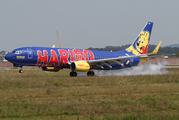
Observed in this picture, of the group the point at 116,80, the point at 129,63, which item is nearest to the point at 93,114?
the point at 116,80

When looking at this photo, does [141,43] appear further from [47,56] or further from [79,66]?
[47,56]

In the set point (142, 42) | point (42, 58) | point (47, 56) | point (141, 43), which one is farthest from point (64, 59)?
point (142, 42)

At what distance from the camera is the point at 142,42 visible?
1695 inches

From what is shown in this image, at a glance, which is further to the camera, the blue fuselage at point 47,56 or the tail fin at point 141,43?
the tail fin at point 141,43

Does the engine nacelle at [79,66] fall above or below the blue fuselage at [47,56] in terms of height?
Answer: below

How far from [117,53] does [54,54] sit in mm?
12769

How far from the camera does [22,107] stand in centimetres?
1274

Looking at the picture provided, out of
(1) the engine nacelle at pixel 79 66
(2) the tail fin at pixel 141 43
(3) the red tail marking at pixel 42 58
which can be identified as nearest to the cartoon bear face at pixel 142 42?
(2) the tail fin at pixel 141 43

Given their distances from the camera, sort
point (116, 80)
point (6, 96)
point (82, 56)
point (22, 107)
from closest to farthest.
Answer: point (22, 107) → point (6, 96) → point (116, 80) → point (82, 56)

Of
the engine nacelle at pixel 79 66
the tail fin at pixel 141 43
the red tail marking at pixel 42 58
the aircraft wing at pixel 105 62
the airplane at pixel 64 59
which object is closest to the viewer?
the airplane at pixel 64 59

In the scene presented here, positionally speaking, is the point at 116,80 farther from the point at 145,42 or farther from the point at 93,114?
the point at 145,42

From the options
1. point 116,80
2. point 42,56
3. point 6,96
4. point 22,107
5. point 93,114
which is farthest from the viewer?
point 42,56

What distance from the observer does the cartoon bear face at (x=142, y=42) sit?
141 ft

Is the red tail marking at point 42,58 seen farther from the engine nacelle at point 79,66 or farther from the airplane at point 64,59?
the engine nacelle at point 79,66
